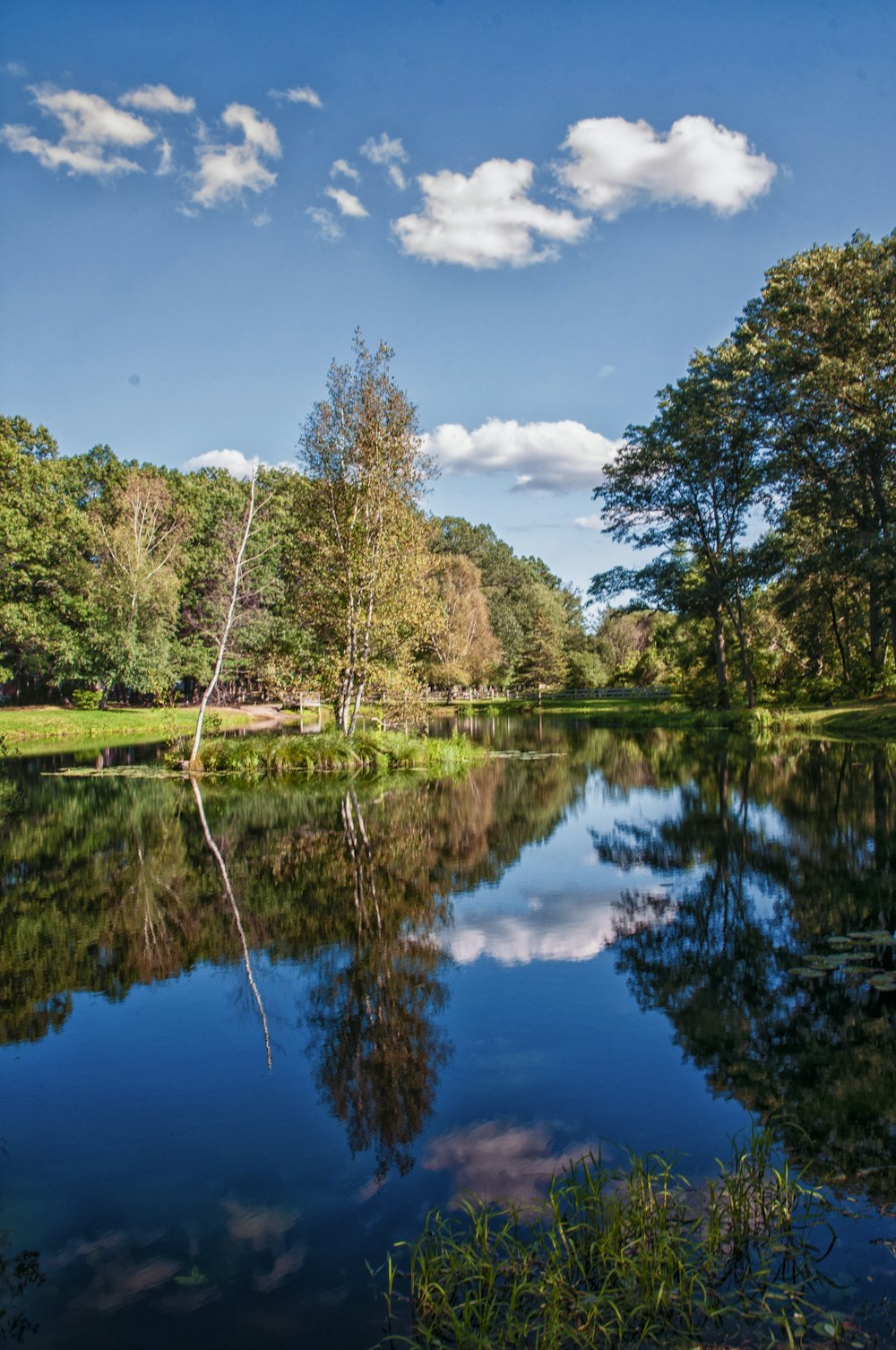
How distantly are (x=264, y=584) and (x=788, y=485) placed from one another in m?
35.3

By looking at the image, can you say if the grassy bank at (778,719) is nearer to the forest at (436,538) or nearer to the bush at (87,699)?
the forest at (436,538)

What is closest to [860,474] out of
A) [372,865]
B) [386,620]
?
[386,620]

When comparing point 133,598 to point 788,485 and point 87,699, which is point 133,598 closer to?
point 87,699

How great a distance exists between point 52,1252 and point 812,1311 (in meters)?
3.75

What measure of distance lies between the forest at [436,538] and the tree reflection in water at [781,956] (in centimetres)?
1425

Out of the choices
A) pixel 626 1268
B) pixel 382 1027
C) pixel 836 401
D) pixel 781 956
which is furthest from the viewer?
pixel 836 401

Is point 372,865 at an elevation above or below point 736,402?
below

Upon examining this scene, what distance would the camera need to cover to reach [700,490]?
46438 mm

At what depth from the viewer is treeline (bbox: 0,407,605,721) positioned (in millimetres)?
27734

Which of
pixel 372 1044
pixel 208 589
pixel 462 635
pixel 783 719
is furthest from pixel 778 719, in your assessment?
pixel 208 589

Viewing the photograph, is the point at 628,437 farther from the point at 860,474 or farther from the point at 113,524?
the point at 113,524

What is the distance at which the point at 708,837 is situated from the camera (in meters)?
15.0

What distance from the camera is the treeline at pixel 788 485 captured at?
112ft

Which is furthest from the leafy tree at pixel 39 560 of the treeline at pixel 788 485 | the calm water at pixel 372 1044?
the calm water at pixel 372 1044
